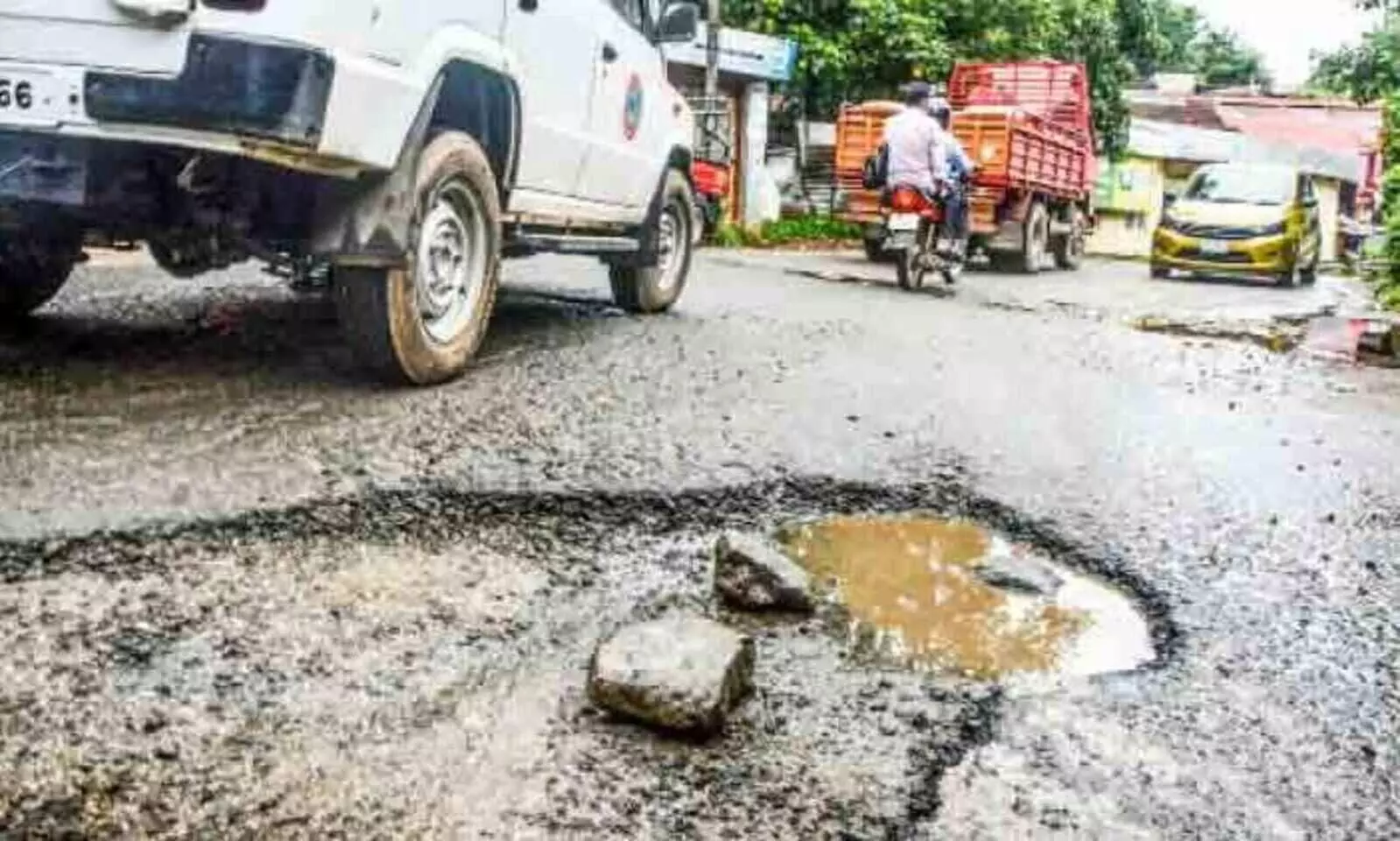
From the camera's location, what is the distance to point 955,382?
607cm

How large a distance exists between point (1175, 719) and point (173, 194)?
344cm

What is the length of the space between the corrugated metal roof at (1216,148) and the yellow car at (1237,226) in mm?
13990

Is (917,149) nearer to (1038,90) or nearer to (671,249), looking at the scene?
(671,249)

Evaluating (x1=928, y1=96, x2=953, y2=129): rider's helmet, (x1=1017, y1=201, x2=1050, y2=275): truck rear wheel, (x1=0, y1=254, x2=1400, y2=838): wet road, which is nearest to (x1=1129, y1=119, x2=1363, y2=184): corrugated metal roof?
(x1=1017, y1=201, x2=1050, y2=275): truck rear wheel

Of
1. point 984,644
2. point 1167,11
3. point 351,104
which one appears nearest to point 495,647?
point 984,644

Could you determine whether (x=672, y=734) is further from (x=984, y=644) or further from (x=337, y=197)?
(x=337, y=197)

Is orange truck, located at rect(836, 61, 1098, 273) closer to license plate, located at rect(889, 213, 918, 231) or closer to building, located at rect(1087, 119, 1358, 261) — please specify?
license plate, located at rect(889, 213, 918, 231)

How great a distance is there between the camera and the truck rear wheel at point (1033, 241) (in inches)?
627

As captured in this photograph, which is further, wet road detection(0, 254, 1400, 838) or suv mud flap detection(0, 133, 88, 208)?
suv mud flap detection(0, 133, 88, 208)

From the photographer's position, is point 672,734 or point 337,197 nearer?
point 672,734

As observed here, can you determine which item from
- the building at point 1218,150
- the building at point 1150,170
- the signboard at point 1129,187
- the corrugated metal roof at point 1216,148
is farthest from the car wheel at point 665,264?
the corrugated metal roof at point 1216,148

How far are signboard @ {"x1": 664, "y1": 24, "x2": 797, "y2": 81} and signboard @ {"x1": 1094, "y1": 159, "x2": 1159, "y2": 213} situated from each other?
14.3 metres

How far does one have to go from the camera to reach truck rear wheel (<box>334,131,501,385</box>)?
4.39 metres

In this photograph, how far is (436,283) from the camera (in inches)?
189
